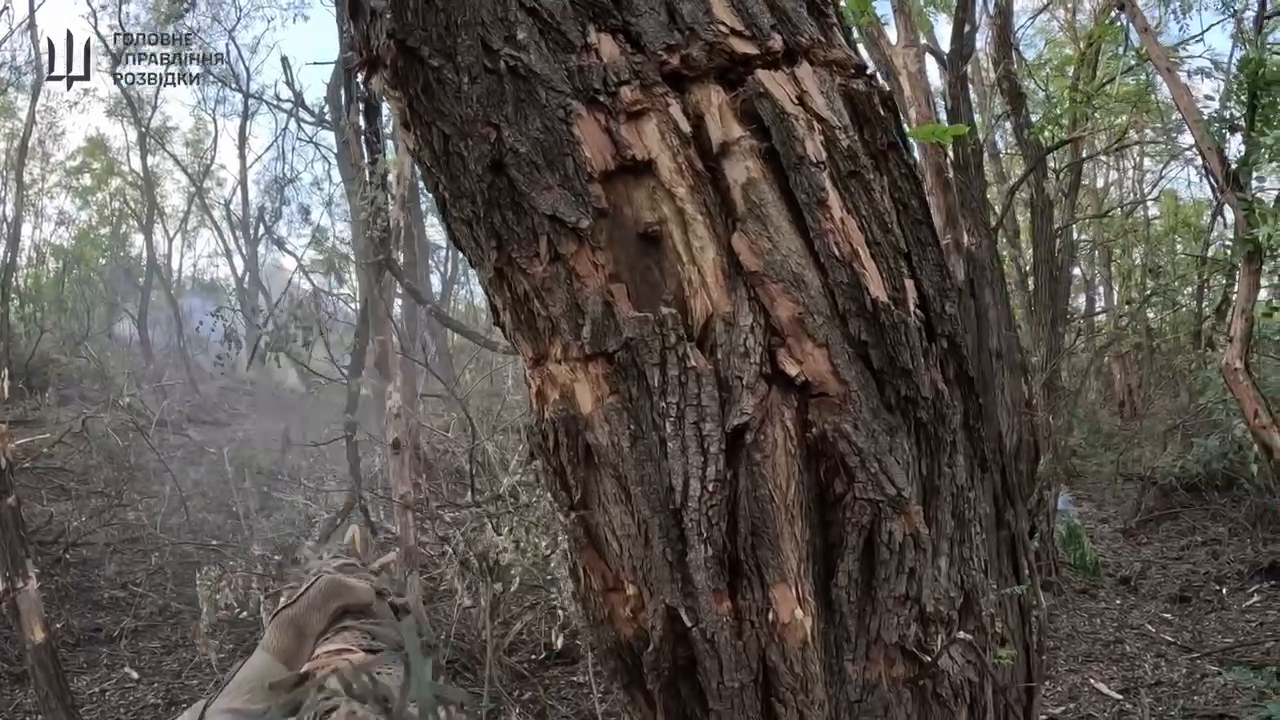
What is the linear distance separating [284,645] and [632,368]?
1576 millimetres

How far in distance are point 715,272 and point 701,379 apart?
0.34ft

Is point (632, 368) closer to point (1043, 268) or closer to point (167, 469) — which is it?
point (167, 469)

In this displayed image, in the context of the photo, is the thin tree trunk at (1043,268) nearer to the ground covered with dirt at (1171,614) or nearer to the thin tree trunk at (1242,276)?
the ground covered with dirt at (1171,614)

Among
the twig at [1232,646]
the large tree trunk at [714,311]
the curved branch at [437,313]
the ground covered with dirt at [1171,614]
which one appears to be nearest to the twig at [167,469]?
the curved branch at [437,313]

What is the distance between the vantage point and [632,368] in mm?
838

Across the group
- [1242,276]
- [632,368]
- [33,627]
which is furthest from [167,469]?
[1242,276]

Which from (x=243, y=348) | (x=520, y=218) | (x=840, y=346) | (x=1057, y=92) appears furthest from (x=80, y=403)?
(x=1057, y=92)

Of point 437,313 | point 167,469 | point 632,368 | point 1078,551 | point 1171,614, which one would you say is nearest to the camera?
point 632,368

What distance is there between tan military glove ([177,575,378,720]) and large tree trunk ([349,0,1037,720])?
53.4 inches

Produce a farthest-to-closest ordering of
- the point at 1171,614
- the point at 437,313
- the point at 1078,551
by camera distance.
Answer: the point at 1078,551
the point at 1171,614
the point at 437,313

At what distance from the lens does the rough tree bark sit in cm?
199

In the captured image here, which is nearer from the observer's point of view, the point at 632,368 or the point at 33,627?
the point at 632,368

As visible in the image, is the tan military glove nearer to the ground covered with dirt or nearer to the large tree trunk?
the large tree trunk

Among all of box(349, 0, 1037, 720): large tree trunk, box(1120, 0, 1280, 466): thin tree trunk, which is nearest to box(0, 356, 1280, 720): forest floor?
box(1120, 0, 1280, 466): thin tree trunk
